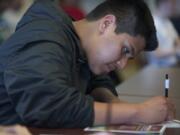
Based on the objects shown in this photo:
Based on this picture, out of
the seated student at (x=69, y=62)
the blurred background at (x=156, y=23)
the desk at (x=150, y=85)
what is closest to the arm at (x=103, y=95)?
the seated student at (x=69, y=62)

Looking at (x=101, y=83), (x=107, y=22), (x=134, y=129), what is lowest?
(x=134, y=129)

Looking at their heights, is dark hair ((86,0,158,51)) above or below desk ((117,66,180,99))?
above

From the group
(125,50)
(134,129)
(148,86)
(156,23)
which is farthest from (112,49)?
(156,23)

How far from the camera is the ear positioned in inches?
62.9

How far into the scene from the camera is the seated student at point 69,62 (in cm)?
134

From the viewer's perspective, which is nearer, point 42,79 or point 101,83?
point 42,79

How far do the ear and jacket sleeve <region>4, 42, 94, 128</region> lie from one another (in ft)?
0.81

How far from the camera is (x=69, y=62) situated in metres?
1.48

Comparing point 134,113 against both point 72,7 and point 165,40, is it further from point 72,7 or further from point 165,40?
point 165,40

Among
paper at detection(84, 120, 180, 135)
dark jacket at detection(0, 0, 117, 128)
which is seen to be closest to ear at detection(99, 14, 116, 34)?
dark jacket at detection(0, 0, 117, 128)

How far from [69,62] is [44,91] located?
0.63 ft

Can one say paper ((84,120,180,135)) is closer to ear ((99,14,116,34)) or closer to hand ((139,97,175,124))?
hand ((139,97,175,124))

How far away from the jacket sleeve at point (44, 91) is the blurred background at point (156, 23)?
6.85 ft

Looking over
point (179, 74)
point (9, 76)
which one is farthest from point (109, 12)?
point (179, 74)
